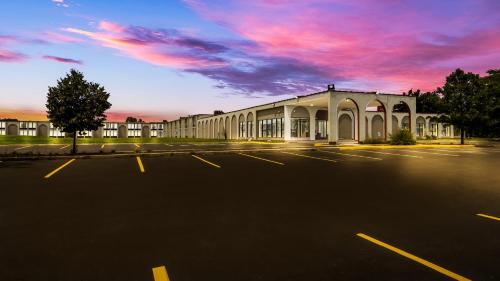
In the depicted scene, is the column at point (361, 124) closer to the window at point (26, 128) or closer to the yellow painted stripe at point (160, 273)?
the yellow painted stripe at point (160, 273)

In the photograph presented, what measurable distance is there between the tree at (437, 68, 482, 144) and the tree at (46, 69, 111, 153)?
33.2m

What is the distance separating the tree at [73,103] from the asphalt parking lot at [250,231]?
11407 millimetres

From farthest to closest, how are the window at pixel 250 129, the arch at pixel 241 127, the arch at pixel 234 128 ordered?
the arch at pixel 234 128
the arch at pixel 241 127
the window at pixel 250 129

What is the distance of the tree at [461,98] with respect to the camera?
3228cm

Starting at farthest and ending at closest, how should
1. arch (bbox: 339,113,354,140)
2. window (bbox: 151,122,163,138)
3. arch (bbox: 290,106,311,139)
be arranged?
window (bbox: 151,122,163,138), arch (bbox: 339,113,354,140), arch (bbox: 290,106,311,139)

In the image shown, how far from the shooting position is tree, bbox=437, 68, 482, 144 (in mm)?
32281

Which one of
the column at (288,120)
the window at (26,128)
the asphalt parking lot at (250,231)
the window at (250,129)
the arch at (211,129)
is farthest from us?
the window at (26,128)

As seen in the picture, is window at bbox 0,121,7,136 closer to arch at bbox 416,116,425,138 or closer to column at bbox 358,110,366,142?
column at bbox 358,110,366,142

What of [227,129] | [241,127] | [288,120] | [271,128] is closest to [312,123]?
[288,120]

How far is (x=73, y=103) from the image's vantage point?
764 inches

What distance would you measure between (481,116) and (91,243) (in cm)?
3795

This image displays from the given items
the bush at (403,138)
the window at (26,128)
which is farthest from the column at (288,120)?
the window at (26,128)

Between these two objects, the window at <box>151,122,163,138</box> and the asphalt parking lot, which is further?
the window at <box>151,122,163,138</box>

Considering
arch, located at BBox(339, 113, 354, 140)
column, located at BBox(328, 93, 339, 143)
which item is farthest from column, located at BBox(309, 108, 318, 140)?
column, located at BBox(328, 93, 339, 143)
